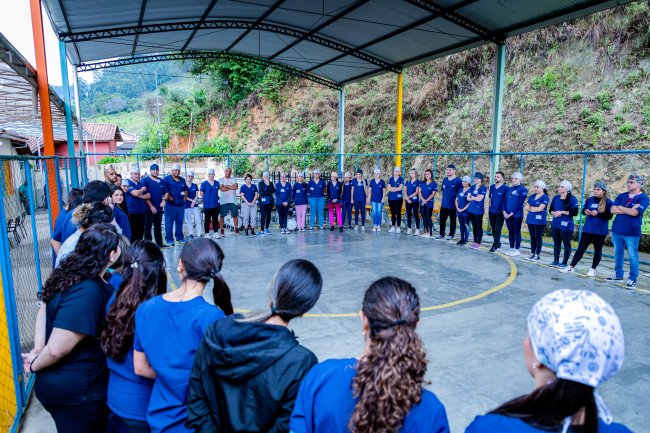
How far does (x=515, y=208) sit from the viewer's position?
382 inches

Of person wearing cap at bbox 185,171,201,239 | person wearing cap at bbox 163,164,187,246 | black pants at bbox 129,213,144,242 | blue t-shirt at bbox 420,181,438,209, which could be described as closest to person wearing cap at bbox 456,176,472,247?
blue t-shirt at bbox 420,181,438,209

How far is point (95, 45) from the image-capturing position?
13.4 meters

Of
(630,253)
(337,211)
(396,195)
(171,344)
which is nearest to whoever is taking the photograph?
(171,344)

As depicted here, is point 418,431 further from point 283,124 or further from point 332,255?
point 283,124

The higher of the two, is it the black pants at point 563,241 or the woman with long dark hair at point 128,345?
the woman with long dark hair at point 128,345

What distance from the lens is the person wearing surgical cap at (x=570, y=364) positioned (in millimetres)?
1079

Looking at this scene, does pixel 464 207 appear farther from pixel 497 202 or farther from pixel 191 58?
pixel 191 58

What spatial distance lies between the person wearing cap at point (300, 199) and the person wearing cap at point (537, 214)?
633 centimetres

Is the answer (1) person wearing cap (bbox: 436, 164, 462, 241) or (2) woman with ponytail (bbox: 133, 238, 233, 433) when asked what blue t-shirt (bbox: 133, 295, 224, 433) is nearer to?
(2) woman with ponytail (bbox: 133, 238, 233, 433)

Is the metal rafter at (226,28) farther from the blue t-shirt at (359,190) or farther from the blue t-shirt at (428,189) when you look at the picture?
the blue t-shirt at (428,189)

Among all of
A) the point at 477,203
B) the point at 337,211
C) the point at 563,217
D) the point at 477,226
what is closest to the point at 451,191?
the point at 477,203

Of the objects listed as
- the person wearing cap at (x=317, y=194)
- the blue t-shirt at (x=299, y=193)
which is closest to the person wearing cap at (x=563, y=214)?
the person wearing cap at (x=317, y=194)

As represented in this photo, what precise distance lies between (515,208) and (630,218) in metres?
2.56

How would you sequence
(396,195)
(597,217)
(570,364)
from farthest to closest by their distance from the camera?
1. (396,195)
2. (597,217)
3. (570,364)
